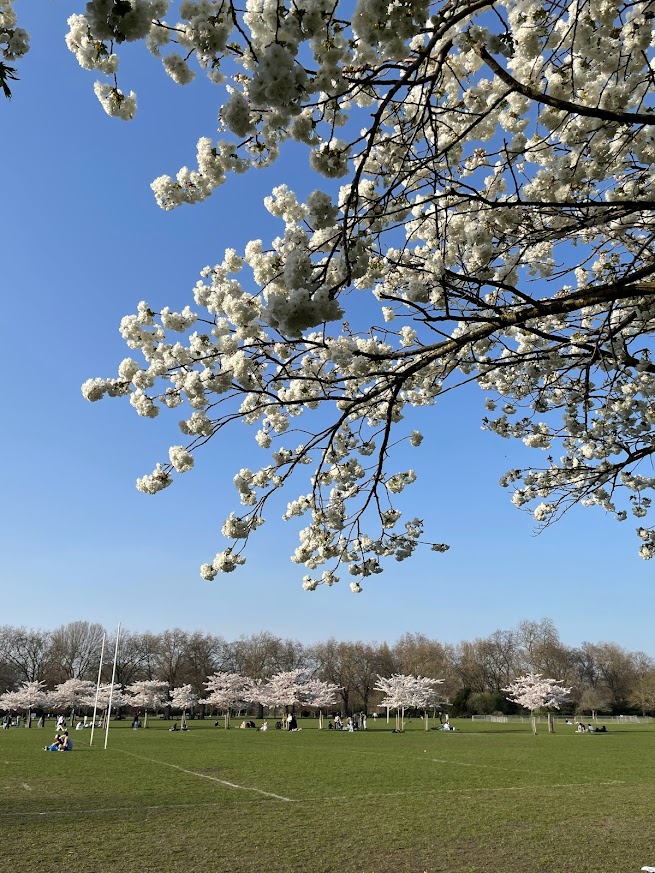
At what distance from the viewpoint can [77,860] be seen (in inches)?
248

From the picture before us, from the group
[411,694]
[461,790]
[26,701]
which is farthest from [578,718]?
[461,790]

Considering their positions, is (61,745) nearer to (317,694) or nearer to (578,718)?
(317,694)

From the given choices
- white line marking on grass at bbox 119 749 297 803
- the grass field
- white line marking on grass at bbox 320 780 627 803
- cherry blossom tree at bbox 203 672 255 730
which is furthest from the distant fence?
white line marking on grass at bbox 320 780 627 803

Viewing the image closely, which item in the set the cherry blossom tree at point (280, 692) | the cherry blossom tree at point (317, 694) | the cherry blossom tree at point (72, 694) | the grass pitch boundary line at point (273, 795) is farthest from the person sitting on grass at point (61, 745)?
the cherry blossom tree at point (317, 694)

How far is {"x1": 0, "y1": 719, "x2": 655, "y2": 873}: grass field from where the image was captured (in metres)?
6.45

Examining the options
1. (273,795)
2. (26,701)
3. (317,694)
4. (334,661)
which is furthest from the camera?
(334,661)

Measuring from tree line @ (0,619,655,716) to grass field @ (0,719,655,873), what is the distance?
49.4 metres

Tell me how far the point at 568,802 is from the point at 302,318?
1045 centimetres

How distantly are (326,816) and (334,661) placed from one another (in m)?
65.3

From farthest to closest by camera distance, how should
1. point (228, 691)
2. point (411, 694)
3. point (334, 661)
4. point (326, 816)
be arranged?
1. point (334, 661)
2. point (228, 691)
3. point (411, 694)
4. point (326, 816)

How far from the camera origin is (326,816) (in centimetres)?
884

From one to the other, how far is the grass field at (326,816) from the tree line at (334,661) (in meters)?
49.4

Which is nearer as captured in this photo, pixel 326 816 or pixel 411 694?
pixel 326 816

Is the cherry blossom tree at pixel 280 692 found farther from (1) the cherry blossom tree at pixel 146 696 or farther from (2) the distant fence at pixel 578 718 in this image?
(2) the distant fence at pixel 578 718
